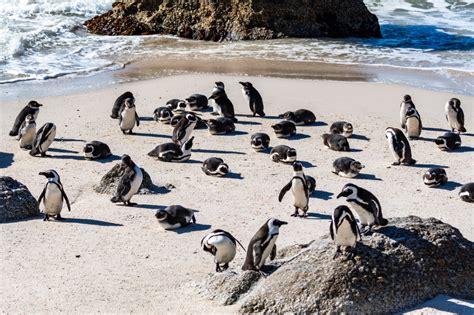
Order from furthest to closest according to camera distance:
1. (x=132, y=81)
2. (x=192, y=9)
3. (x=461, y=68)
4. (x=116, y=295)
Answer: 1. (x=192, y=9)
2. (x=461, y=68)
3. (x=132, y=81)
4. (x=116, y=295)

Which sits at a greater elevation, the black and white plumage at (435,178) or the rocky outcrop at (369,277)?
the rocky outcrop at (369,277)

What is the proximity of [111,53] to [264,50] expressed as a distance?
3745mm

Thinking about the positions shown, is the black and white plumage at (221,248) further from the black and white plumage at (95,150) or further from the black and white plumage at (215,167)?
the black and white plumage at (95,150)

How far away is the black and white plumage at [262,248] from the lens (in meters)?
8.12

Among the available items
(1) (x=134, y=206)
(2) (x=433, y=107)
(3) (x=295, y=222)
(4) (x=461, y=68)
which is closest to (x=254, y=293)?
(3) (x=295, y=222)

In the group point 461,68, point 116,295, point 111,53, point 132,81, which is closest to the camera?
point 116,295

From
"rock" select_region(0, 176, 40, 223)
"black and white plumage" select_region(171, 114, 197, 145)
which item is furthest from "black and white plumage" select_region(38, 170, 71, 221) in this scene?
"black and white plumage" select_region(171, 114, 197, 145)

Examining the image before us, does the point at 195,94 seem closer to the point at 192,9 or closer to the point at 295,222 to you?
the point at 295,222

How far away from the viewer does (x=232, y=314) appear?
761 centimetres

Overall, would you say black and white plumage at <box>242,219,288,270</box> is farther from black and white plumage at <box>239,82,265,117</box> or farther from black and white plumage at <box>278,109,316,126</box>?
black and white plumage at <box>239,82,265,117</box>

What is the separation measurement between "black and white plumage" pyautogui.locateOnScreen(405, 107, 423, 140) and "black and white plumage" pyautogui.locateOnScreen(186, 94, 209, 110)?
3.79 meters

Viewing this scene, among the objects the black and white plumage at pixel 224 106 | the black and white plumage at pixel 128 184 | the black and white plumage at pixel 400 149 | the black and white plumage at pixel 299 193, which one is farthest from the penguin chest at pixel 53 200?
the black and white plumage at pixel 224 106

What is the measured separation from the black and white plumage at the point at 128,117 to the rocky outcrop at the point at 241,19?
9.41m

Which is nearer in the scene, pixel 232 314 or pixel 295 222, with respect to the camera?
pixel 232 314
